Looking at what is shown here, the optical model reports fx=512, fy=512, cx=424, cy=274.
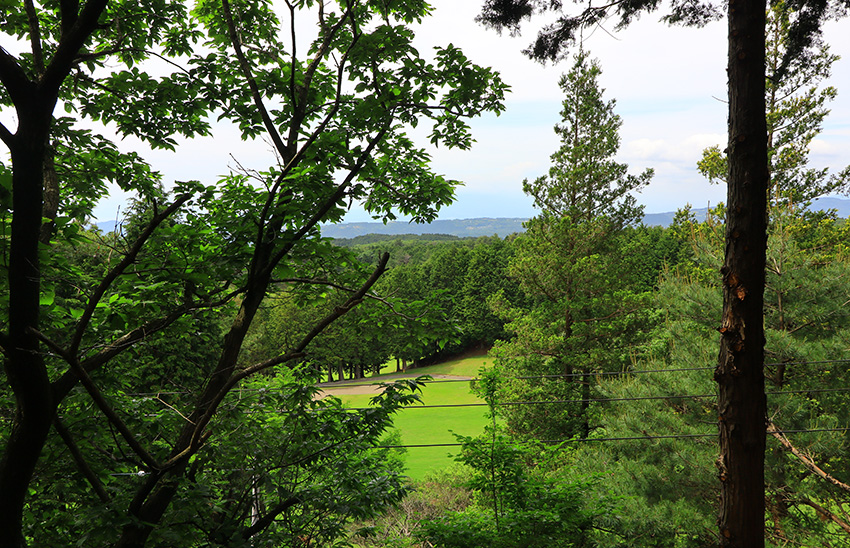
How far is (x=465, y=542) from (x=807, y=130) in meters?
16.6

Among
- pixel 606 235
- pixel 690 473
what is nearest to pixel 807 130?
pixel 606 235

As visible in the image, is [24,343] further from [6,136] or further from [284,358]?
[284,358]

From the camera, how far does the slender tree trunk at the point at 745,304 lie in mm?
3744

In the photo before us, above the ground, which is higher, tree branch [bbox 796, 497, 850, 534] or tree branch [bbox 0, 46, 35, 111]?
tree branch [bbox 0, 46, 35, 111]

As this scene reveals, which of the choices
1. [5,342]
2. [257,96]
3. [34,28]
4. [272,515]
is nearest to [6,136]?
[5,342]

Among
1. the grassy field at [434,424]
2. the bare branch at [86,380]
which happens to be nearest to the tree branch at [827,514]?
the bare branch at [86,380]

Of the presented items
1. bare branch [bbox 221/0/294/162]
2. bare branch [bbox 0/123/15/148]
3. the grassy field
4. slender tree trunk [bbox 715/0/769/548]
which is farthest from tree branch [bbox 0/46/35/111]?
the grassy field

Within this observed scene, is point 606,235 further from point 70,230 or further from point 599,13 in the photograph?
point 70,230

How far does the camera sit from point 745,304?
3.78m

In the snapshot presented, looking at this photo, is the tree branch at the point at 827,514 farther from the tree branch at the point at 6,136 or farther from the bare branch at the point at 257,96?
the tree branch at the point at 6,136

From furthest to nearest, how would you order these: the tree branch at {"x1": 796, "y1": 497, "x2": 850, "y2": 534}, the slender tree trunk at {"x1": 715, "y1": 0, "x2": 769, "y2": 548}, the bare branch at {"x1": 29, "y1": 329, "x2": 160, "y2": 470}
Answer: the tree branch at {"x1": 796, "y1": 497, "x2": 850, "y2": 534}
the slender tree trunk at {"x1": 715, "y1": 0, "x2": 769, "y2": 548}
the bare branch at {"x1": 29, "y1": 329, "x2": 160, "y2": 470}

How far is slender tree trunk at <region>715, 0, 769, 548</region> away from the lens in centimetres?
374

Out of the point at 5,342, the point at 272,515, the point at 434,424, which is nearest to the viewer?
the point at 5,342

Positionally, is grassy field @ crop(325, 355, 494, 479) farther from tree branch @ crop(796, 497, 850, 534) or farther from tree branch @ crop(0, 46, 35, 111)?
tree branch @ crop(0, 46, 35, 111)
